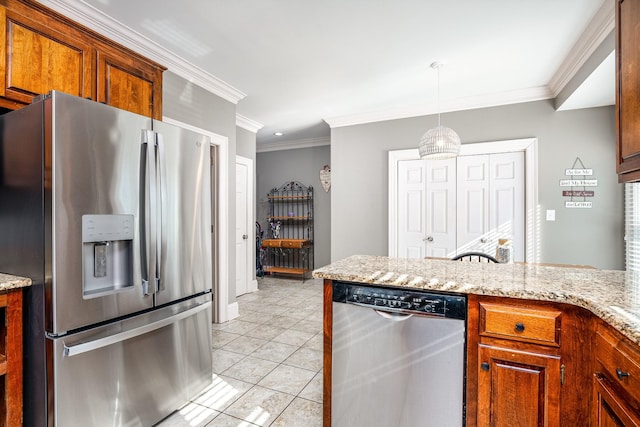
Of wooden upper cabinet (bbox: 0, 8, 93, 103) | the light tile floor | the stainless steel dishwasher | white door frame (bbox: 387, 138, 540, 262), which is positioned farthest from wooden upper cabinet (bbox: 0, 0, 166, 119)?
white door frame (bbox: 387, 138, 540, 262)

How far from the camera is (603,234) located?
10.9 feet

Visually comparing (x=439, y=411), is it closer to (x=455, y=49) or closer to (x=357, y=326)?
(x=357, y=326)

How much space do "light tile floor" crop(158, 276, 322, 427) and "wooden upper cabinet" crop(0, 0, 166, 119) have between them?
2.05 meters

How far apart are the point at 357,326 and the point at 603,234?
3354mm

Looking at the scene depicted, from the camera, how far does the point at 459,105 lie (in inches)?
155

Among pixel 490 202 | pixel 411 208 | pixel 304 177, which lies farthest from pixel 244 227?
pixel 490 202

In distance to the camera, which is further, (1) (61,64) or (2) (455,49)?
(2) (455,49)

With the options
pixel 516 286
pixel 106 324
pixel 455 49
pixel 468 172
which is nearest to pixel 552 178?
pixel 468 172

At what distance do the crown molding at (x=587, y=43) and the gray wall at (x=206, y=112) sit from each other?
3.36m

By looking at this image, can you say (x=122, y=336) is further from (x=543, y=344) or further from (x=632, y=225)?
(x=632, y=225)

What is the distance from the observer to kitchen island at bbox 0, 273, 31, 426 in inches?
55.7

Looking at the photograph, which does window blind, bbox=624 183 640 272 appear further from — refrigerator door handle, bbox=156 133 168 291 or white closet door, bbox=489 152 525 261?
refrigerator door handle, bbox=156 133 168 291

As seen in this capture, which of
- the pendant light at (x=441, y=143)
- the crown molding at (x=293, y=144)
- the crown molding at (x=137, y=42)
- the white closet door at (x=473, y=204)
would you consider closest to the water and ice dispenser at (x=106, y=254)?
the crown molding at (x=137, y=42)

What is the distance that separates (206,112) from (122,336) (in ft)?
8.10
